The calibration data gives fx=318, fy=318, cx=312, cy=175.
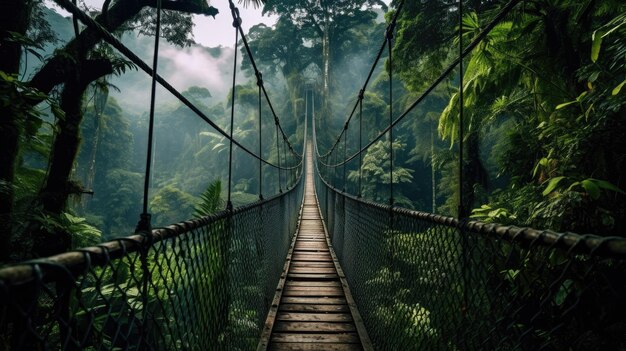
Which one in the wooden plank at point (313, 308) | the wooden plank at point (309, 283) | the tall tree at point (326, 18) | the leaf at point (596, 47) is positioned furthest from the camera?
the tall tree at point (326, 18)

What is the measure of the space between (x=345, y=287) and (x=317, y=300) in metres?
0.25

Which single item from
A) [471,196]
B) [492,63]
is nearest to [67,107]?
[492,63]

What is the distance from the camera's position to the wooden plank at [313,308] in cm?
191

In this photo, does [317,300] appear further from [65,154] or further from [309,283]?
[65,154]

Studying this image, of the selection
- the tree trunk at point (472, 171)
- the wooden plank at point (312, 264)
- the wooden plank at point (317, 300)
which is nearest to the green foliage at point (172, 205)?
the tree trunk at point (472, 171)

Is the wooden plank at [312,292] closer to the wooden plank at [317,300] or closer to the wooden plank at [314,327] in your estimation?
the wooden plank at [317,300]

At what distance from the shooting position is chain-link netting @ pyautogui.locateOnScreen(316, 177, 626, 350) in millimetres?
447

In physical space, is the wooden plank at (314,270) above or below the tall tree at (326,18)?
below

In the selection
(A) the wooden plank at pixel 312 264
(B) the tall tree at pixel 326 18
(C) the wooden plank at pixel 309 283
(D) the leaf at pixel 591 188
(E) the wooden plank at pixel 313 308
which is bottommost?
(E) the wooden plank at pixel 313 308

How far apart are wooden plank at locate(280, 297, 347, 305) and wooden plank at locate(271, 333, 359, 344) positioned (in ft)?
1.28

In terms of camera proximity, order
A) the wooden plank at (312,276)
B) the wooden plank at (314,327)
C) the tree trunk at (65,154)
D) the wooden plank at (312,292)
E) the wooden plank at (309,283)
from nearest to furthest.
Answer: the wooden plank at (314,327)
the tree trunk at (65,154)
the wooden plank at (312,292)
the wooden plank at (309,283)
the wooden plank at (312,276)

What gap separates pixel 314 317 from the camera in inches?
72.1

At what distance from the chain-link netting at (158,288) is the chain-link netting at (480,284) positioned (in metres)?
0.54

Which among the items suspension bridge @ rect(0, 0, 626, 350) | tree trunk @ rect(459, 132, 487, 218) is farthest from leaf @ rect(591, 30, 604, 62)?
tree trunk @ rect(459, 132, 487, 218)
